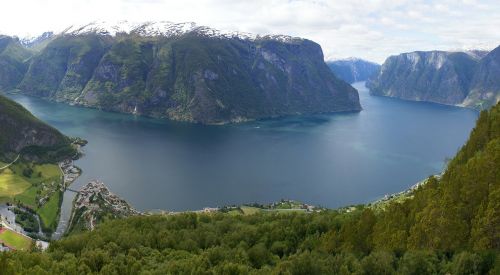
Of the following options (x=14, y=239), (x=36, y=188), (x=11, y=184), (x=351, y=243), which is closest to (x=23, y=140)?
(x=11, y=184)

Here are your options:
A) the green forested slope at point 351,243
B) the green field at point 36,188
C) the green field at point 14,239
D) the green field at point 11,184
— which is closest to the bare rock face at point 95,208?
the green field at point 36,188

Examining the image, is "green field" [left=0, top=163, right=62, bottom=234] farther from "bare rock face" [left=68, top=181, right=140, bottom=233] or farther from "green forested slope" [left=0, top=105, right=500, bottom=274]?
"green forested slope" [left=0, top=105, right=500, bottom=274]

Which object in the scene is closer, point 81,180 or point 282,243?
point 282,243

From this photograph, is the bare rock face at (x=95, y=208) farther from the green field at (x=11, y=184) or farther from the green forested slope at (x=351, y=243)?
the green forested slope at (x=351, y=243)

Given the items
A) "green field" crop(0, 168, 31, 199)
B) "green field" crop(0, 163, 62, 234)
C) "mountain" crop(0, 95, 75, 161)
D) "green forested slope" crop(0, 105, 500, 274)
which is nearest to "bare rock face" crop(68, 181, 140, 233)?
"green field" crop(0, 163, 62, 234)

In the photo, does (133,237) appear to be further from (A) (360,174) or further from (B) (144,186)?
(A) (360,174)

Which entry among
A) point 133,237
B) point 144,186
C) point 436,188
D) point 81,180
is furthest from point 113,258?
point 81,180
